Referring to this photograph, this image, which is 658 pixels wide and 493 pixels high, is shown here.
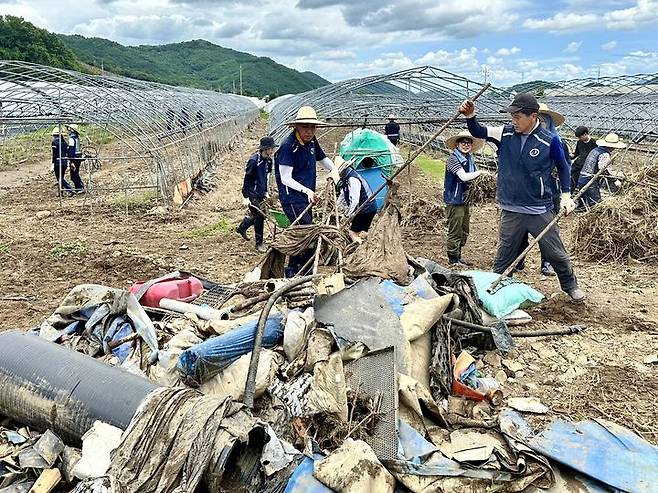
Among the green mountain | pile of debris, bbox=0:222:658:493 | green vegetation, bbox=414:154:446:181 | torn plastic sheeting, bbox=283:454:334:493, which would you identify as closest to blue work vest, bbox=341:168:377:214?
pile of debris, bbox=0:222:658:493

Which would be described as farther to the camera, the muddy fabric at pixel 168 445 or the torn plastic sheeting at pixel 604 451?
the torn plastic sheeting at pixel 604 451

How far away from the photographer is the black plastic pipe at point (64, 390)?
3.32 metres

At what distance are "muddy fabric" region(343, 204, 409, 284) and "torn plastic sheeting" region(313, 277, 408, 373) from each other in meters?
0.45

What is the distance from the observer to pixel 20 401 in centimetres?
354

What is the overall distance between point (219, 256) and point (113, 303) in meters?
4.50

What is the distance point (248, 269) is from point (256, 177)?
5.75 ft

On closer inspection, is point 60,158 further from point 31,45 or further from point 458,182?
point 31,45

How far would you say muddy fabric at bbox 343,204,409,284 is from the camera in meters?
5.04

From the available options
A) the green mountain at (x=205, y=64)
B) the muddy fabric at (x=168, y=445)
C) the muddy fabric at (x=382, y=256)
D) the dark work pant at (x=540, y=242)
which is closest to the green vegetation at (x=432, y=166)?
the dark work pant at (x=540, y=242)

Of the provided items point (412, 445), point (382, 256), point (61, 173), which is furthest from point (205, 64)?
point (412, 445)

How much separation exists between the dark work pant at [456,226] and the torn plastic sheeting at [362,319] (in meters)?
3.44

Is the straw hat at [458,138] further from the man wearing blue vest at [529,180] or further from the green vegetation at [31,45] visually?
the green vegetation at [31,45]

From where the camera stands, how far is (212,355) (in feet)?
12.2

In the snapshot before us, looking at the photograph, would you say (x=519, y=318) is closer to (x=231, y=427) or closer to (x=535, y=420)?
(x=535, y=420)
